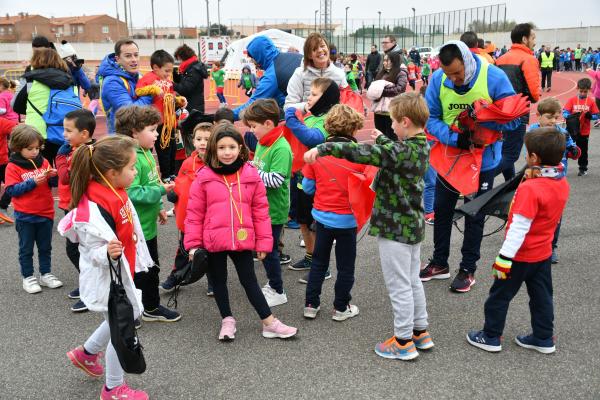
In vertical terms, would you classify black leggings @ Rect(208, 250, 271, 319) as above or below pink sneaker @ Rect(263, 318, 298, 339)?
above

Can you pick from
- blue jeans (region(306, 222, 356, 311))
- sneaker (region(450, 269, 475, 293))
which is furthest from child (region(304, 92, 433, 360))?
sneaker (region(450, 269, 475, 293))

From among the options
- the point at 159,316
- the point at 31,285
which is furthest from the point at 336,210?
the point at 31,285

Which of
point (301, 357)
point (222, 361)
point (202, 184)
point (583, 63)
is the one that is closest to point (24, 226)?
point (202, 184)

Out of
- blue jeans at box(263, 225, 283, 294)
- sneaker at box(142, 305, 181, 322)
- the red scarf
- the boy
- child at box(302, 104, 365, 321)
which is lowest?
sneaker at box(142, 305, 181, 322)

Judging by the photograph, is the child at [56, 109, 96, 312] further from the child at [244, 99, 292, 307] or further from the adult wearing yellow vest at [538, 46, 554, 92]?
the adult wearing yellow vest at [538, 46, 554, 92]

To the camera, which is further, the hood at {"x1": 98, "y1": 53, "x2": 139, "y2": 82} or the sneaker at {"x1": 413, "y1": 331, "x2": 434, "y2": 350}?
the hood at {"x1": 98, "y1": 53, "x2": 139, "y2": 82}

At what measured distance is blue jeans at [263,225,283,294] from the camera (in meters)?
4.39

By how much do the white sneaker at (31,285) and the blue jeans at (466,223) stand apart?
3464mm

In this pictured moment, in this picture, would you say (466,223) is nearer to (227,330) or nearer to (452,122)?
(452,122)

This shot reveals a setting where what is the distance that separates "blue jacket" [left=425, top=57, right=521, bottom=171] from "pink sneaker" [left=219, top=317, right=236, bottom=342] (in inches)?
87.1

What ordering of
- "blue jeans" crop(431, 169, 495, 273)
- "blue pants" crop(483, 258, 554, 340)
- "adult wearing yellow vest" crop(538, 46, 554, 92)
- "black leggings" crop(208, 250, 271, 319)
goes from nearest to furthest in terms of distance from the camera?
"blue pants" crop(483, 258, 554, 340)
"black leggings" crop(208, 250, 271, 319)
"blue jeans" crop(431, 169, 495, 273)
"adult wearing yellow vest" crop(538, 46, 554, 92)

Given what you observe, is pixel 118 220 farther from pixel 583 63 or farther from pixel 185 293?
pixel 583 63

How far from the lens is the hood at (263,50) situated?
5.88 metres

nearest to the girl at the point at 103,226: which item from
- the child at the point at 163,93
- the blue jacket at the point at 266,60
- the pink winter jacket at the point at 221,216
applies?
the pink winter jacket at the point at 221,216
